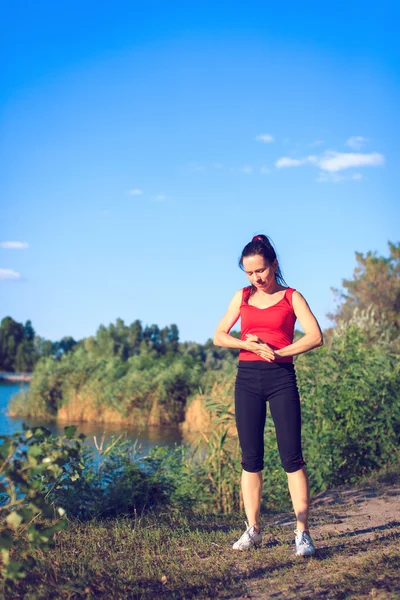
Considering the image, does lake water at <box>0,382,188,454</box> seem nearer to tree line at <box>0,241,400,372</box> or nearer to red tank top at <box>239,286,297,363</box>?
tree line at <box>0,241,400,372</box>

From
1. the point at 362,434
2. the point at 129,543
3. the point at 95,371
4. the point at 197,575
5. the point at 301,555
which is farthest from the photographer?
the point at 95,371

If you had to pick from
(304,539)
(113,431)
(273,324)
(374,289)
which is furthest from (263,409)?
(374,289)

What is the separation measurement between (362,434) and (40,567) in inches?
203

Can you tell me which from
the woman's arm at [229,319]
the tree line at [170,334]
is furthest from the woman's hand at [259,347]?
the tree line at [170,334]

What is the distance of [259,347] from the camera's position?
3.80m

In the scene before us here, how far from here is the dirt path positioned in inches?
126

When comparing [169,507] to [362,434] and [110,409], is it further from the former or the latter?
[110,409]

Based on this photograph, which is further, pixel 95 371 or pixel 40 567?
pixel 95 371

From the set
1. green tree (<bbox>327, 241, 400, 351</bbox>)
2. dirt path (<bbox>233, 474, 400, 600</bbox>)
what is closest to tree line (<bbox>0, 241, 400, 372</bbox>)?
green tree (<bbox>327, 241, 400, 351</bbox>)

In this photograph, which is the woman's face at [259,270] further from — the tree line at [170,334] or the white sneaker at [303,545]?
the tree line at [170,334]

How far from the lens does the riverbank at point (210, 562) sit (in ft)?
10.4

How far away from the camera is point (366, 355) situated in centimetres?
856

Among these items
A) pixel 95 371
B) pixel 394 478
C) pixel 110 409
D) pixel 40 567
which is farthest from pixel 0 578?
pixel 95 371

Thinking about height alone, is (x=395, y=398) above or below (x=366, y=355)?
below
